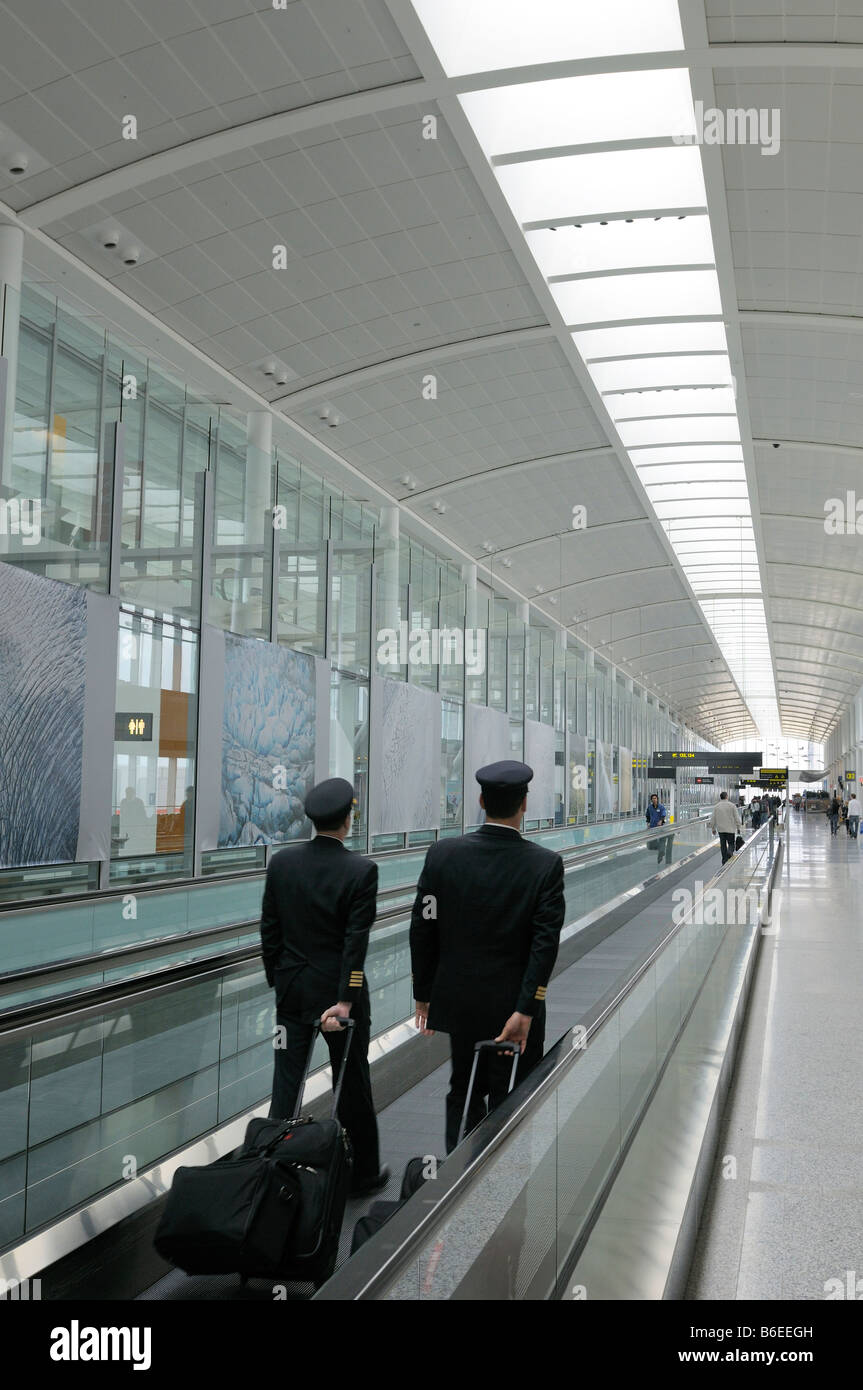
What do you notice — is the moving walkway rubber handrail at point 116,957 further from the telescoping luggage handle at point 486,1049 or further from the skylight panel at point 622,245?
the skylight panel at point 622,245

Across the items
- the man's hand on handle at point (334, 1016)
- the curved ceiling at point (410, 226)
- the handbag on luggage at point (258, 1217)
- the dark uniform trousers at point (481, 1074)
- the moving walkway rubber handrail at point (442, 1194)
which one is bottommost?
the handbag on luggage at point (258, 1217)

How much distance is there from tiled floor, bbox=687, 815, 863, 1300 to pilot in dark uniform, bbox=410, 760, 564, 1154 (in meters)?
1.30

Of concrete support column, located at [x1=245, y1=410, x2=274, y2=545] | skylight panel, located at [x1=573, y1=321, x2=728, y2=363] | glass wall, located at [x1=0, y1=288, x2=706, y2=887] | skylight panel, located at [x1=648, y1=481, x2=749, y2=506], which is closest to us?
glass wall, located at [x1=0, y1=288, x2=706, y2=887]

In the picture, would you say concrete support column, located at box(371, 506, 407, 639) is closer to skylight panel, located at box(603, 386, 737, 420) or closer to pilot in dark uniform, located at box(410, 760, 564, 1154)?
skylight panel, located at box(603, 386, 737, 420)

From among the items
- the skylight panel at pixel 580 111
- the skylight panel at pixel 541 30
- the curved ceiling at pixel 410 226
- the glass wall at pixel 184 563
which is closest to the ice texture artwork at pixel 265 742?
the glass wall at pixel 184 563

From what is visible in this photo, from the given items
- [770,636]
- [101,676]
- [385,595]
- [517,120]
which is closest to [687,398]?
[385,595]

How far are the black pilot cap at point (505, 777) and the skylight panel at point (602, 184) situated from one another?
34.6 ft

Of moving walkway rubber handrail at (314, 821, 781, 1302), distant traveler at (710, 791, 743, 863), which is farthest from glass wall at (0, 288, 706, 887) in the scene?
moving walkway rubber handrail at (314, 821, 781, 1302)

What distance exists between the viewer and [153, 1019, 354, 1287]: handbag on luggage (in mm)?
3578

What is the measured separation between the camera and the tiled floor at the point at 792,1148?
4391 millimetres

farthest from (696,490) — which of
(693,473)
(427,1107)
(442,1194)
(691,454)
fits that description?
(442,1194)
